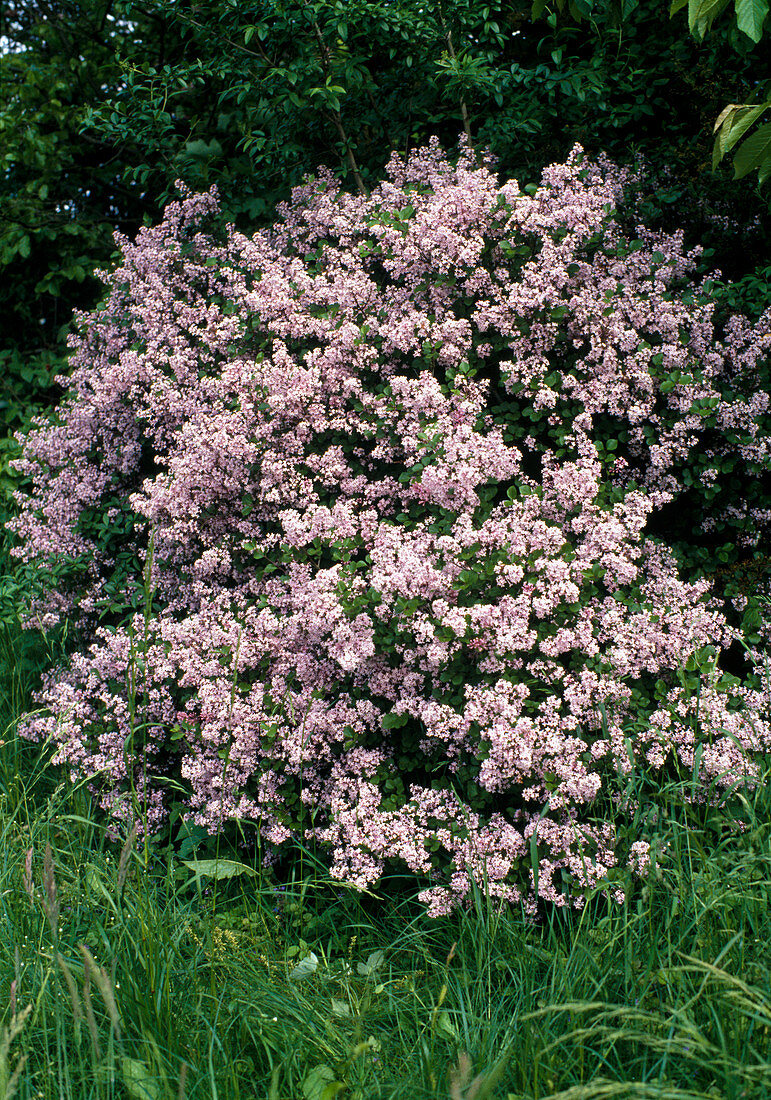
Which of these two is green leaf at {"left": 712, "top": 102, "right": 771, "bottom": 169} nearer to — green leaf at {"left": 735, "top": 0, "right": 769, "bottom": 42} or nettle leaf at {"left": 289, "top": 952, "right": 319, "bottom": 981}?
green leaf at {"left": 735, "top": 0, "right": 769, "bottom": 42}

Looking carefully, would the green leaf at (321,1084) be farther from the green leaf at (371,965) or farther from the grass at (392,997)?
the green leaf at (371,965)

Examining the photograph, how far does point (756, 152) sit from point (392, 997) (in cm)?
310

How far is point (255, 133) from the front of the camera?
4754 mm

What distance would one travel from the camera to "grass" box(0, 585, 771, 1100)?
1957 mm

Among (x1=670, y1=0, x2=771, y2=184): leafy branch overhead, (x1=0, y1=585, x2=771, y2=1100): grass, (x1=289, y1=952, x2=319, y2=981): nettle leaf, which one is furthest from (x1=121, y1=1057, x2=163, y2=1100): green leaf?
(x1=670, y1=0, x2=771, y2=184): leafy branch overhead

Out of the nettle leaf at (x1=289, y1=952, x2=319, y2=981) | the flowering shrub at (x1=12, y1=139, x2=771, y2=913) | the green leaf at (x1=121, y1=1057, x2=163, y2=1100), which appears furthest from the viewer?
the flowering shrub at (x1=12, y1=139, x2=771, y2=913)

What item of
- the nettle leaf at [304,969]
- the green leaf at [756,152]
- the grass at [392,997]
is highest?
the green leaf at [756,152]

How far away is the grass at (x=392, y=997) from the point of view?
6.42 ft

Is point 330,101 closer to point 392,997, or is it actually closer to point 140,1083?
point 392,997

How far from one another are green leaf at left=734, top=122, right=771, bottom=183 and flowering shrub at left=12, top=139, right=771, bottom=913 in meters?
0.83

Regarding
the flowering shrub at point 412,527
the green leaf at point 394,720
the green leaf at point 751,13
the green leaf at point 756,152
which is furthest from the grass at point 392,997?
the green leaf at point 751,13

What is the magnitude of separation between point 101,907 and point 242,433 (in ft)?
6.74

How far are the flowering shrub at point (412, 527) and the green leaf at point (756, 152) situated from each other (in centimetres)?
83

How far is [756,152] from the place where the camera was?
312cm
